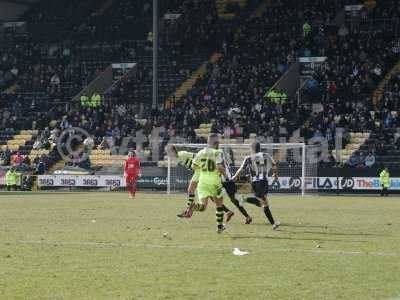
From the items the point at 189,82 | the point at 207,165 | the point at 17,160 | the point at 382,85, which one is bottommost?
the point at 17,160

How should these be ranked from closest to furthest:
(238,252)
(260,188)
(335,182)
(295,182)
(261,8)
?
(238,252) → (260,188) → (335,182) → (295,182) → (261,8)

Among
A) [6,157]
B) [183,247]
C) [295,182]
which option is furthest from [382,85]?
[183,247]

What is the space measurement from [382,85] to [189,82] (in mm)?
12315

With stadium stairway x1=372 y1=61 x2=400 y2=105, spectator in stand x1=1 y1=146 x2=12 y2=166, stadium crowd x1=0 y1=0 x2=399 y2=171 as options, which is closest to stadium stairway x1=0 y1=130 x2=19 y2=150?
stadium crowd x1=0 y1=0 x2=399 y2=171

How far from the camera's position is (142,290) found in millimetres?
10039

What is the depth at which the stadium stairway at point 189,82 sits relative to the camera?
51.8 metres

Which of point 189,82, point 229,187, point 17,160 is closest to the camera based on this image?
point 229,187

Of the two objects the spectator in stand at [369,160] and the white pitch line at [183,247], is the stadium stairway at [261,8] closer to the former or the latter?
the spectator in stand at [369,160]

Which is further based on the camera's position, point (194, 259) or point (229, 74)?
point (229, 74)

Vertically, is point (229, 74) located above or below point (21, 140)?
above

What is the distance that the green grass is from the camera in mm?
10086

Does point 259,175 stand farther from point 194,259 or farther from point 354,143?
point 354,143

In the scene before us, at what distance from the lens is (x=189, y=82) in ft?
173

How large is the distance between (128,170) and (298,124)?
445 inches
